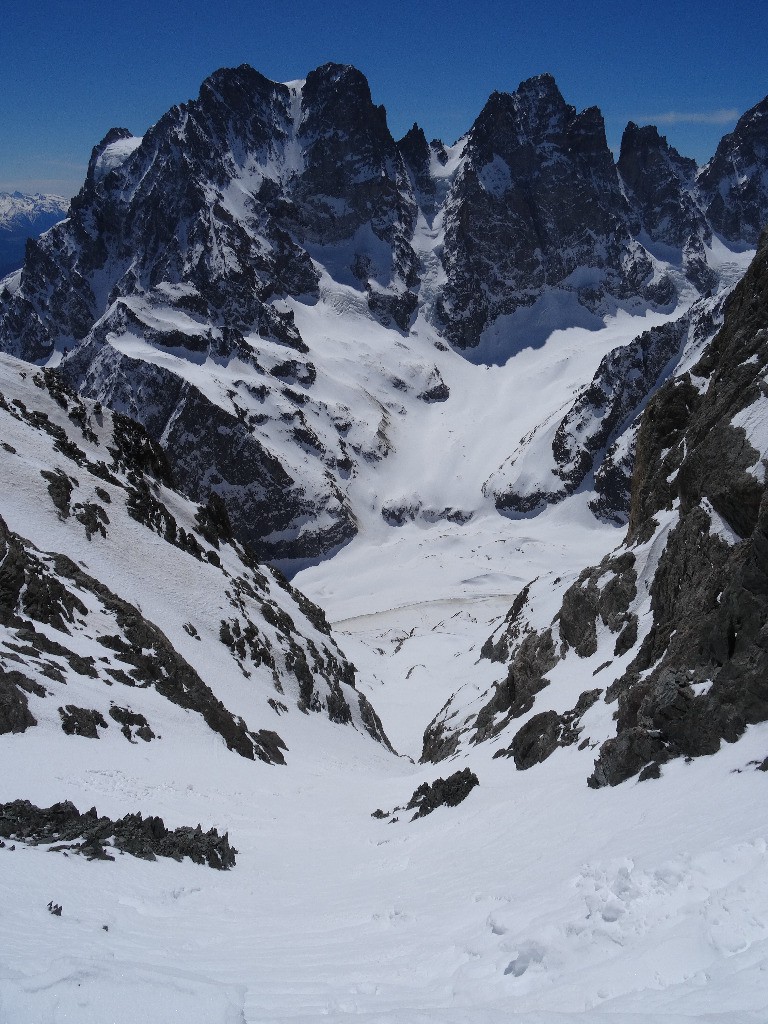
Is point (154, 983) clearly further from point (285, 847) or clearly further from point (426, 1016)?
point (285, 847)

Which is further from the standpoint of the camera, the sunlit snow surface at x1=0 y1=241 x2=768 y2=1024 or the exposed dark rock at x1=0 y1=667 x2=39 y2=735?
the exposed dark rock at x1=0 y1=667 x2=39 y2=735

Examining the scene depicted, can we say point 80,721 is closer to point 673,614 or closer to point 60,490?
point 673,614

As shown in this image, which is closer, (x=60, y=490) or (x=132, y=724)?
(x=132, y=724)

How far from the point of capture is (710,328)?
170125 mm

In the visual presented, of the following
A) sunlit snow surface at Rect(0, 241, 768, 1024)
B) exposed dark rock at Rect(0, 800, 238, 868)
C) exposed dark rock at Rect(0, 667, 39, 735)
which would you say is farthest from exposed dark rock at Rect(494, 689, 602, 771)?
exposed dark rock at Rect(0, 667, 39, 735)

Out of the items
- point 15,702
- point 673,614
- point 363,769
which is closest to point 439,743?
point 363,769

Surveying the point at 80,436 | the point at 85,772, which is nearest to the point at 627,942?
the point at 85,772

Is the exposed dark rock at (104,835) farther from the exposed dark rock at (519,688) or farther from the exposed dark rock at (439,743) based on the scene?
the exposed dark rock at (439,743)

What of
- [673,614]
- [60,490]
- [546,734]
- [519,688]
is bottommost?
[546,734]

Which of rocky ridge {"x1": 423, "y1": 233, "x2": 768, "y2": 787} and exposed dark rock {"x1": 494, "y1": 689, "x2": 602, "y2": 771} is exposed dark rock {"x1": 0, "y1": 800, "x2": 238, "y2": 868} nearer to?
rocky ridge {"x1": 423, "y1": 233, "x2": 768, "y2": 787}

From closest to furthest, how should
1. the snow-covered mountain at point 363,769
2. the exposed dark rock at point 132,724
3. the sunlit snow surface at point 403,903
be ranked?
the sunlit snow surface at point 403,903
the snow-covered mountain at point 363,769
the exposed dark rock at point 132,724

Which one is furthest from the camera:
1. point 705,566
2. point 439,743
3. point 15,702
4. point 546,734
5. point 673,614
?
point 439,743

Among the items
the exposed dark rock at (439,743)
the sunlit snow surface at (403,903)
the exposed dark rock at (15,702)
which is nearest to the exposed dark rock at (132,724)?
the sunlit snow surface at (403,903)

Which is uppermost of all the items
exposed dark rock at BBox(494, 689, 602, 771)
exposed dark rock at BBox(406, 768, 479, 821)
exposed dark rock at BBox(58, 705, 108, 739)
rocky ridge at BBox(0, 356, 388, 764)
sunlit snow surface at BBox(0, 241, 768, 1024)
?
rocky ridge at BBox(0, 356, 388, 764)
